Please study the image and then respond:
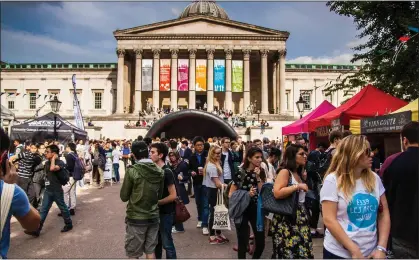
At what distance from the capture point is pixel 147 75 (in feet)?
153

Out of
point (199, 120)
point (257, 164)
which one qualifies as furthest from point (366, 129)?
point (199, 120)

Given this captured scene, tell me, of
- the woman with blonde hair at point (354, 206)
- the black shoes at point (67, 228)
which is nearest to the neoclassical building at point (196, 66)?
the black shoes at point (67, 228)

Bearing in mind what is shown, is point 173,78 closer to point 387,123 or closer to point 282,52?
point 282,52

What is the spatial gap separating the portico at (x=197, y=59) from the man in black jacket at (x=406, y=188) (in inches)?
1592

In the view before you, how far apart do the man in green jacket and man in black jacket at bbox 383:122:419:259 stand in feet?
10.0

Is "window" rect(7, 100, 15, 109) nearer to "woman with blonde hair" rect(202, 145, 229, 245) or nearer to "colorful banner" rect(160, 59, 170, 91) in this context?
"colorful banner" rect(160, 59, 170, 91)

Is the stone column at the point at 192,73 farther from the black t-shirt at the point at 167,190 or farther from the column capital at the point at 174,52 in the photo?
the black t-shirt at the point at 167,190

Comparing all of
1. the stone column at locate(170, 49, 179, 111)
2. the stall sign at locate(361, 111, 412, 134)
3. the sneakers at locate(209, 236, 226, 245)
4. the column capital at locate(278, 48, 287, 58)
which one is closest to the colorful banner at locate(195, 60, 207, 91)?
the stone column at locate(170, 49, 179, 111)

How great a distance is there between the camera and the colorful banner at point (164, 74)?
46.1m

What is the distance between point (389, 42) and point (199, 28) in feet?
117

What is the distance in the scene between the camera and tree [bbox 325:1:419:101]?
12.5 meters

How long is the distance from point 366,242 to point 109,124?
42373 millimetres

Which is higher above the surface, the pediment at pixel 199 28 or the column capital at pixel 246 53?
the pediment at pixel 199 28

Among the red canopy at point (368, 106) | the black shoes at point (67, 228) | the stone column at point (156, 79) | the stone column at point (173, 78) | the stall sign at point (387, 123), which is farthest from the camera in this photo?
the stone column at point (156, 79)
